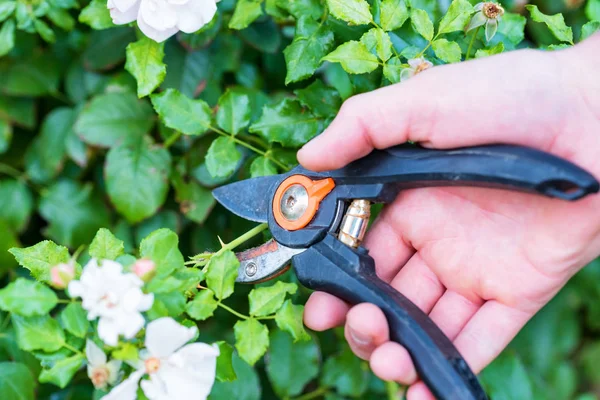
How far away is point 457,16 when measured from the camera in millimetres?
1150

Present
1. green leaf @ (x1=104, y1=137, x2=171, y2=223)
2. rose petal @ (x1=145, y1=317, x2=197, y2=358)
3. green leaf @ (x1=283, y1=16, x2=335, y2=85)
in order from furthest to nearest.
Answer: green leaf @ (x1=104, y1=137, x2=171, y2=223), green leaf @ (x1=283, y1=16, x2=335, y2=85), rose petal @ (x1=145, y1=317, x2=197, y2=358)

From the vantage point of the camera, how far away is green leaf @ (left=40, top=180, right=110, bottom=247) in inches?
63.7

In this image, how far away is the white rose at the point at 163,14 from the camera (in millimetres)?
1143

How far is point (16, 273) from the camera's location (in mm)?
1603

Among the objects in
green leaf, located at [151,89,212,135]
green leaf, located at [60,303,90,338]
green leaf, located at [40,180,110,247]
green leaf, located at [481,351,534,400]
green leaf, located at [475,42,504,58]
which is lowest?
green leaf, located at [481,351,534,400]

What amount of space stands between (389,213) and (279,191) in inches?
8.9

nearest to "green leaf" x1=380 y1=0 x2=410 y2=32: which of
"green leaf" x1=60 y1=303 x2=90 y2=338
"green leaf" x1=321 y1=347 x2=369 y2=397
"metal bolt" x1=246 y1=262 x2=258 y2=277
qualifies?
"metal bolt" x1=246 y1=262 x2=258 y2=277

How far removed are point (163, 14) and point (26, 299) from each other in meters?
0.54

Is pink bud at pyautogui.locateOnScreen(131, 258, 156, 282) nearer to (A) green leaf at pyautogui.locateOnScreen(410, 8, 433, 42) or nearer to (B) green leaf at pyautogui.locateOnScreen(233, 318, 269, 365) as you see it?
(B) green leaf at pyautogui.locateOnScreen(233, 318, 269, 365)

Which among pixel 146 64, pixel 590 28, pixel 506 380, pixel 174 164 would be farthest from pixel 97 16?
pixel 506 380

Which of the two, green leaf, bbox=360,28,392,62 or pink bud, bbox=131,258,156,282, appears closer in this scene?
pink bud, bbox=131,258,156,282

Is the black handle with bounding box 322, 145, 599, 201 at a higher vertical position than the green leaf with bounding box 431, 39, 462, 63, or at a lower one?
lower

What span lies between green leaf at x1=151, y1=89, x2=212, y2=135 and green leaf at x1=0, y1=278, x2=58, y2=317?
42cm

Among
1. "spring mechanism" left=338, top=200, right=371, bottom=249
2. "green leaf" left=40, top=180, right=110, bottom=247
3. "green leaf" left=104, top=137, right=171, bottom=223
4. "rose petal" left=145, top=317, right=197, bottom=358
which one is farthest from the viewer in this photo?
"green leaf" left=40, top=180, right=110, bottom=247
